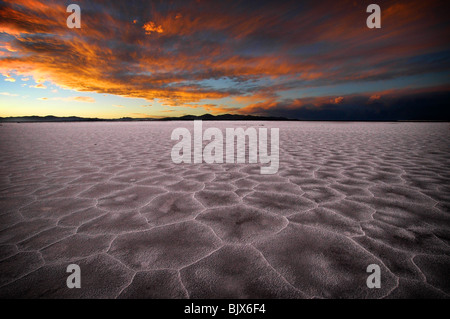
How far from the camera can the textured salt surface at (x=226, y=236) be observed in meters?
1.22

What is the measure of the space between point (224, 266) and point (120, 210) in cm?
139

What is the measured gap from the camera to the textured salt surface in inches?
48.1

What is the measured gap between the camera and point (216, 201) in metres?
2.43

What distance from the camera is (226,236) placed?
171cm

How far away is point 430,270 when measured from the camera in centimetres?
131

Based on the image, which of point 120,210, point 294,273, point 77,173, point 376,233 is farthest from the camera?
point 77,173

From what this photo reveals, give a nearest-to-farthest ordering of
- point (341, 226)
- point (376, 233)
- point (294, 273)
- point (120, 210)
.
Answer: point (294, 273) → point (376, 233) → point (341, 226) → point (120, 210)
